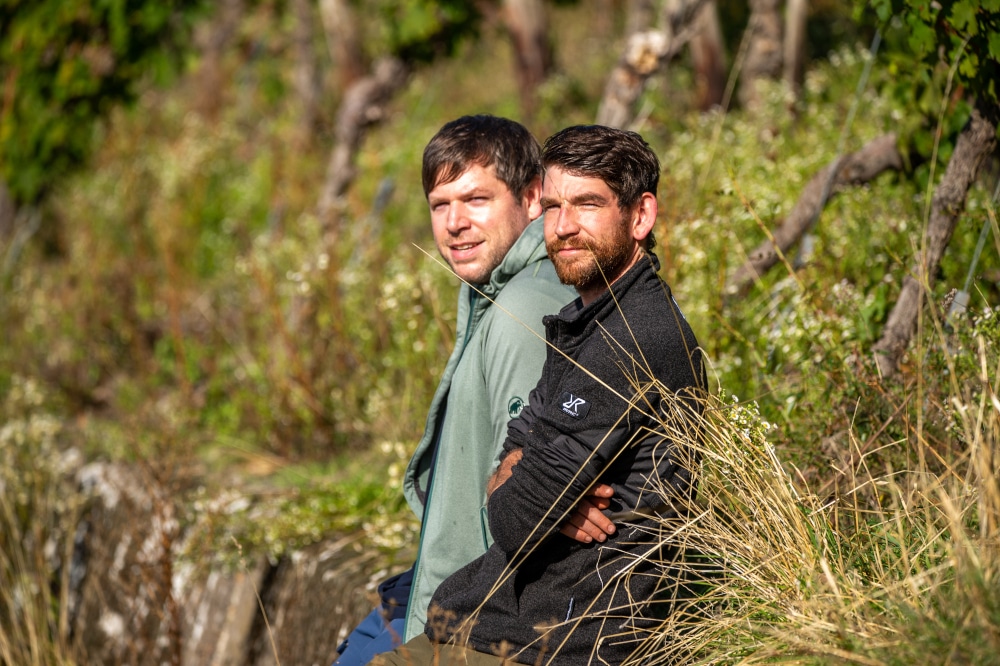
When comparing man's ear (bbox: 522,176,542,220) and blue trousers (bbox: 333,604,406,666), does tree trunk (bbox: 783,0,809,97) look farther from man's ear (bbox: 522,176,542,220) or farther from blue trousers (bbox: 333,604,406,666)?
blue trousers (bbox: 333,604,406,666)

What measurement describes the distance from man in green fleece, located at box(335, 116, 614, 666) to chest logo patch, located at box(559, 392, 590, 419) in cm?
20

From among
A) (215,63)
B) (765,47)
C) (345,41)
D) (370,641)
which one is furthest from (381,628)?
(215,63)

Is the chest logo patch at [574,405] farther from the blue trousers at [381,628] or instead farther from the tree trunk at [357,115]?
the tree trunk at [357,115]

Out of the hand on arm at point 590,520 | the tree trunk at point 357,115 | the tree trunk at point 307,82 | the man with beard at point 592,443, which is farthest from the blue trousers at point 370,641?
the tree trunk at point 307,82

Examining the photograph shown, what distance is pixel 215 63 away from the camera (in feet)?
46.2

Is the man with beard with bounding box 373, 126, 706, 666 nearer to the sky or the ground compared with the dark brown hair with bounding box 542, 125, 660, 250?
nearer to the ground

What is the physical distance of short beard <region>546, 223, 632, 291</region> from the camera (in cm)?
227

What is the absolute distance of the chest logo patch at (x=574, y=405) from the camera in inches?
83.2

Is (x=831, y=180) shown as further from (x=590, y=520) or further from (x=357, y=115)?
(x=357, y=115)

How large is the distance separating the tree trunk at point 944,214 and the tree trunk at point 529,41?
6253mm

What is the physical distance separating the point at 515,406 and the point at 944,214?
1.77 metres

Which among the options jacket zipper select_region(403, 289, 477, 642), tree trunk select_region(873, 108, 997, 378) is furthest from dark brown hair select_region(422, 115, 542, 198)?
tree trunk select_region(873, 108, 997, 378)

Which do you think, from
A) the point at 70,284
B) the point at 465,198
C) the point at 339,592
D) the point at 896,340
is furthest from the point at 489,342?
the point at 70,284

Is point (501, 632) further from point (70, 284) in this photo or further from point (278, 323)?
point (70, 284)
